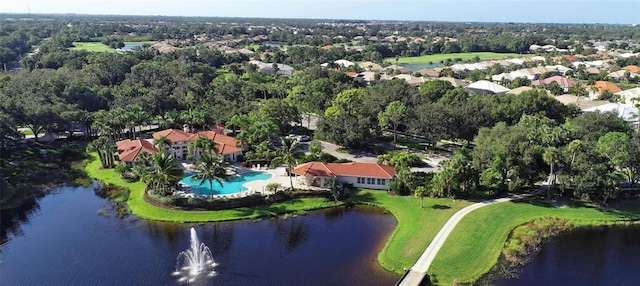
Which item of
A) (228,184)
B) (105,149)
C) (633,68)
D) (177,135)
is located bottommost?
(228,184)

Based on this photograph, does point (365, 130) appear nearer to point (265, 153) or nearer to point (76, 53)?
point (265, 153)

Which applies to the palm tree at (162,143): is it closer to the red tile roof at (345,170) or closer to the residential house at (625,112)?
the red tile roof at (345,170)

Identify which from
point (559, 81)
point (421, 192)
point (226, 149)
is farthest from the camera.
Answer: point (559, 81)

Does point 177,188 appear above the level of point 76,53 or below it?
below

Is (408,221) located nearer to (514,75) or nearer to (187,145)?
(187,145)

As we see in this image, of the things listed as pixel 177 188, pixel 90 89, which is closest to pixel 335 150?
pixel 177 188

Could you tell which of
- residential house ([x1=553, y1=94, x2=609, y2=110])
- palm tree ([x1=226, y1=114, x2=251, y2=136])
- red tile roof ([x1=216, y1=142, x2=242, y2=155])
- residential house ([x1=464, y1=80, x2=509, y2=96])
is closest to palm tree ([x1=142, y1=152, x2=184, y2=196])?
red tile roof ([x1=216, y1=142, x2=242, y2=155])

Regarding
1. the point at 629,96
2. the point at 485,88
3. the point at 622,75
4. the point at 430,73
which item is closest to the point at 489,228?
the point at 485,88

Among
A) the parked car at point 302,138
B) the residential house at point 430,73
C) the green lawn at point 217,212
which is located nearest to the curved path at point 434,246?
the green lawn at point 217,212
